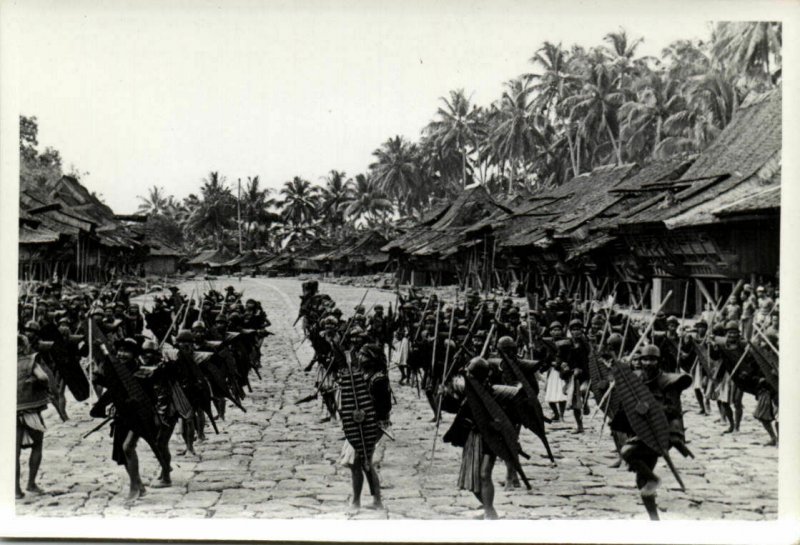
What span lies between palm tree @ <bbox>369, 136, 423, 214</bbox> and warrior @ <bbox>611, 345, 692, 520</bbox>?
12.0 feet

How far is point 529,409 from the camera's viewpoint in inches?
320

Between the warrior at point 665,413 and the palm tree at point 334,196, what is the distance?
4106mm

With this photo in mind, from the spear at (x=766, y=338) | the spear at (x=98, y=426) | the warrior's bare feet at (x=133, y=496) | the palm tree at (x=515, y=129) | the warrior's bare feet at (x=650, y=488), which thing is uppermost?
the palm tree at (x=515, y=129)

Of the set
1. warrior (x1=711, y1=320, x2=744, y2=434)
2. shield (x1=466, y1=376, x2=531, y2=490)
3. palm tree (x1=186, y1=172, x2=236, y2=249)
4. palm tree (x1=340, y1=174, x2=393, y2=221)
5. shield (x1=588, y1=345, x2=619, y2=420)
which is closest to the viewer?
shield (x1=466, y1=376, x2=531, y2=490)

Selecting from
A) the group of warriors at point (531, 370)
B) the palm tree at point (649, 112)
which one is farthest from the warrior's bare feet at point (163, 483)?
the palm tree at point (649, 112)

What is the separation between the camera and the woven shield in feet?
24.7

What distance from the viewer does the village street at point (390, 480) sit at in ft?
26.8

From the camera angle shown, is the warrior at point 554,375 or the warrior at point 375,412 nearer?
the warrior at point 375,412

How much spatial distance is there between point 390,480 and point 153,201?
424cm

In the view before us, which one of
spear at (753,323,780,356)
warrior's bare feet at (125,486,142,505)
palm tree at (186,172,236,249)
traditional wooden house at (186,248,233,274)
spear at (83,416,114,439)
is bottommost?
warrior's bare feet at (125,486,142,505)

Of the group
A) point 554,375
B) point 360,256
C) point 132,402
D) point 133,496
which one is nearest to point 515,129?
point 360,256

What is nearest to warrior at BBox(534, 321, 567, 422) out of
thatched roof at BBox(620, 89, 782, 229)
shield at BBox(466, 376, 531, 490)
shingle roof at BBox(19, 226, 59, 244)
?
thatched roof at BBox(620, 89, 782, 229)

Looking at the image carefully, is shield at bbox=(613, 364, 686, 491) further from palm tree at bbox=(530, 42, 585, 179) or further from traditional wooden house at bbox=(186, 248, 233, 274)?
traditional wooden house at bbox=(186, 248, 233, 274)

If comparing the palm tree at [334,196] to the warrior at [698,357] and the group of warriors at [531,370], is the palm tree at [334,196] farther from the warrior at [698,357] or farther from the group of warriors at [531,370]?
the warrior at [698,357]
